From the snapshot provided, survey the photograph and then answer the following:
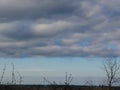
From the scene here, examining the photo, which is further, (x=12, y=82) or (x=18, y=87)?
(x=18, y=87)

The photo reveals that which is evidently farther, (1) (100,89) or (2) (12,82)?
(1) (100,89)

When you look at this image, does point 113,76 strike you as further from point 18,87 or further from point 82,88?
point 18,87

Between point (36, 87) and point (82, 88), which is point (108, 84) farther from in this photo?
point (36, 87)

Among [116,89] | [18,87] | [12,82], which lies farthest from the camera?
[116,89]

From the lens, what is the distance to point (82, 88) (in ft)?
104

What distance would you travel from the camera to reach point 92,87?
105 feet

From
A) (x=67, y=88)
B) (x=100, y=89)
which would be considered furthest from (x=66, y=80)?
(x=100, y=89)

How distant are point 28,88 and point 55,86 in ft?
5.54

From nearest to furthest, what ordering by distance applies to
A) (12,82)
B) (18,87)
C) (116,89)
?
(12,82)
(18,87)
(116,89)

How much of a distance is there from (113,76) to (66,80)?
→ 442cm

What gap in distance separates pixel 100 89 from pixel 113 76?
184 centimetres

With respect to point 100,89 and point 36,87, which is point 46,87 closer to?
point 36,87

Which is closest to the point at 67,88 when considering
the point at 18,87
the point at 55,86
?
the point at 55,86

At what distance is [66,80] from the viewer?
30375 mm
